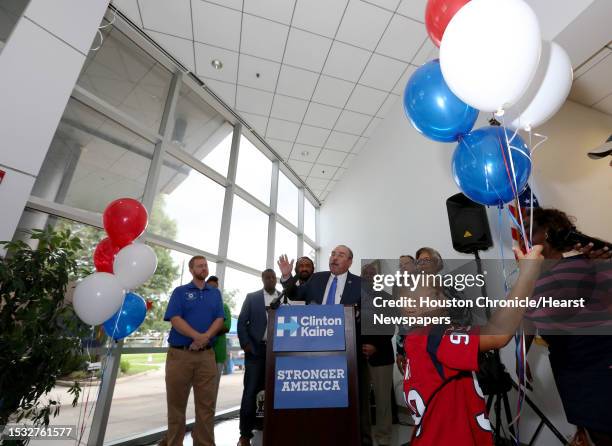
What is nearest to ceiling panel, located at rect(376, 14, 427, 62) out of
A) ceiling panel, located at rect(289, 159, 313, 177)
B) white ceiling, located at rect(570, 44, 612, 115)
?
white ceiling, located at rect(570, 44, 612, 115)

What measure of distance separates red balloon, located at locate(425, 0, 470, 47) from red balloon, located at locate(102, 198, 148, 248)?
2.13 metres

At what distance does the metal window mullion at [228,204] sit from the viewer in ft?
14.0

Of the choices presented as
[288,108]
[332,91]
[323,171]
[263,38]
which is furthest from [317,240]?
[263,38]

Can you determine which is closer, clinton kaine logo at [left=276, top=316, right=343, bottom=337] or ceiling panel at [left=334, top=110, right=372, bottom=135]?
clinton kaine logo at [left=276, top=316, right=343, bottom=337]

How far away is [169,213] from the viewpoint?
3.77m

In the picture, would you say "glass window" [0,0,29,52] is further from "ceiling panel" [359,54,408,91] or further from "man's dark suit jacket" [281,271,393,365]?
"ceiling panel" [359,54,408,91]

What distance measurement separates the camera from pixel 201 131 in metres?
4.53

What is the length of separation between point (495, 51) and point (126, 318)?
261 cm

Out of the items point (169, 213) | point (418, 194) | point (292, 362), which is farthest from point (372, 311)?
point (169, 213)

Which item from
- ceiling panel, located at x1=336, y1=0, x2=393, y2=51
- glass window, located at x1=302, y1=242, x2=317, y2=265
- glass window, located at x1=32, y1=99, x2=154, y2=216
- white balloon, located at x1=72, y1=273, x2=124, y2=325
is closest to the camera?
white balloon, located at x1=72, y1=273, x2=124, y2=325

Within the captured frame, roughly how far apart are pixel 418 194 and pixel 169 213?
319cm

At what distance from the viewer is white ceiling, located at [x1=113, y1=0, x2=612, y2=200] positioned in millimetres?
3207

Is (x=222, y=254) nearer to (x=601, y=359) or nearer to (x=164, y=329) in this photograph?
(x=164, y=329)

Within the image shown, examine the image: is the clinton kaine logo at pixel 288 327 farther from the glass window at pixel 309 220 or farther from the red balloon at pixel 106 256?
the glass window at pixel 309 220
